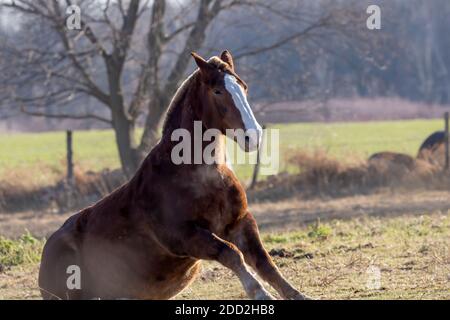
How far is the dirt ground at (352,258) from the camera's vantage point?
7891 mm

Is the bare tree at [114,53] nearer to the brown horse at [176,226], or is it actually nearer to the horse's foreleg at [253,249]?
the brown horse at [176,226]

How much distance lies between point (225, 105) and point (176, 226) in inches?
37.7

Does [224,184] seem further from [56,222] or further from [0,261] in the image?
[56,222]

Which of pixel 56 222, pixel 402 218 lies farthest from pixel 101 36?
pixel 402 218

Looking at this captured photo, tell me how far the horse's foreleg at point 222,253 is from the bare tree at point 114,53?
44.7ft

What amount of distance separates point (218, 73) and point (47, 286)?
2.48 metres

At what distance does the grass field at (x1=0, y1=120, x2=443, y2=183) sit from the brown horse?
1322cm

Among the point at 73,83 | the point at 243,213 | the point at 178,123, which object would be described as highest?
the point at 73,83

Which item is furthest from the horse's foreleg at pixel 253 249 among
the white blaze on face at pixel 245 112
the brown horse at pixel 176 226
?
the white blaze on face at pixel 245 112

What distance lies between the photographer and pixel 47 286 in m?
7.43

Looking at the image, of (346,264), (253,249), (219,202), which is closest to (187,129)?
(219,202)

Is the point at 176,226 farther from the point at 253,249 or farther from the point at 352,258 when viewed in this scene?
the point at 352,258

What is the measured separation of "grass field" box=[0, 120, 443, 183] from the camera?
21062 millimetres
